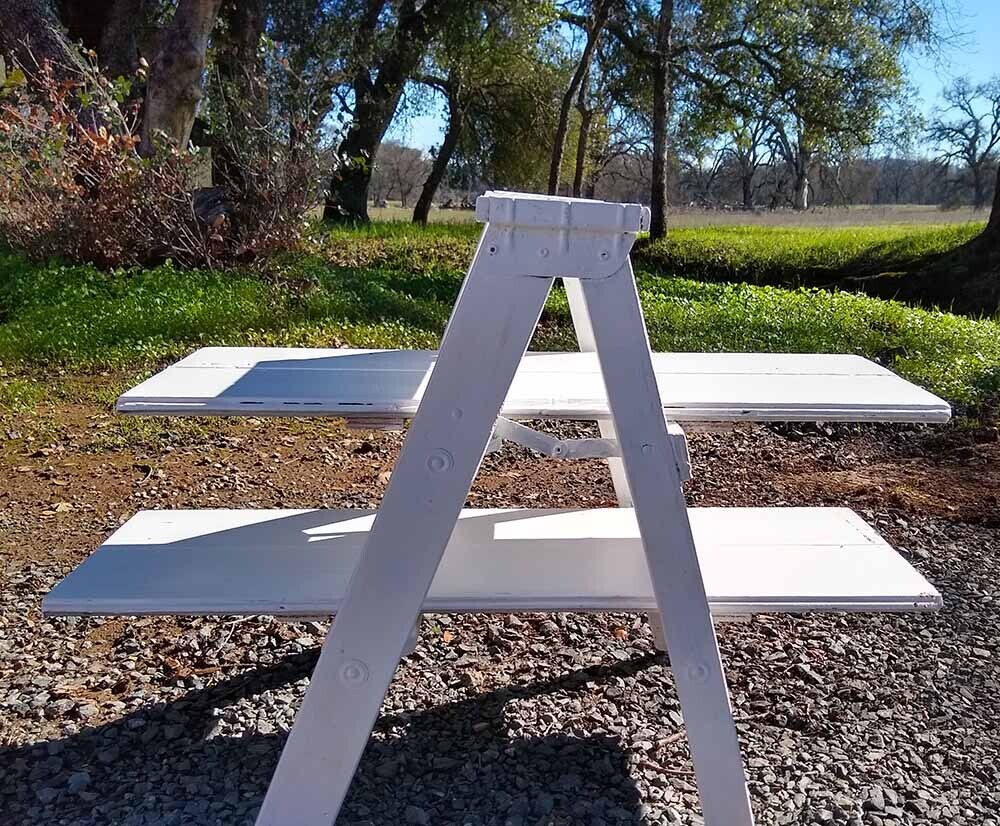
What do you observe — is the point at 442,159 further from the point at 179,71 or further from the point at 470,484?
the point at 470,484

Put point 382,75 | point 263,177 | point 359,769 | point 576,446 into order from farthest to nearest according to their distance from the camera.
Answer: point 382,75, point 263,177, point 359,769, point 576,446

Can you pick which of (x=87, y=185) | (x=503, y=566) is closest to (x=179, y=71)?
(x=87, y=185)

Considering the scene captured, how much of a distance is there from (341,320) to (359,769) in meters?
4.52

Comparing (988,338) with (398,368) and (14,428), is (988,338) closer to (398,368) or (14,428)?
(398,368)

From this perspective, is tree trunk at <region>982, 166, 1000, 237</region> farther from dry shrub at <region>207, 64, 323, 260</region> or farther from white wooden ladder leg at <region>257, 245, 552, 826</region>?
white wooden ladder leg at <region>257, 245, 552, 826</region>

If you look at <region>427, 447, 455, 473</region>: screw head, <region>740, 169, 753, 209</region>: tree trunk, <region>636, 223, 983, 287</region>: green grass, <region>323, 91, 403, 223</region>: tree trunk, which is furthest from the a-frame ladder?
<region>740, 169, 753, 209</region>: tree trunk

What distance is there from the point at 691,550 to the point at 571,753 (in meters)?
0.80

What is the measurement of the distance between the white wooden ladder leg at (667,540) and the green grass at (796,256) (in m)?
9.85

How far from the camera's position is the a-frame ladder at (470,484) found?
4.23 feet

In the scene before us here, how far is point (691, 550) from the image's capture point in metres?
1.46

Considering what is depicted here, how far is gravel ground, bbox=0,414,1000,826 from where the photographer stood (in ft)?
6.01

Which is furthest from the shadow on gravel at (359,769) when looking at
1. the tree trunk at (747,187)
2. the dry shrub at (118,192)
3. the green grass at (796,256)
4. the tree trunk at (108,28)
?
the tree trunk at (747,187)

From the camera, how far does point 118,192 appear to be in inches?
275

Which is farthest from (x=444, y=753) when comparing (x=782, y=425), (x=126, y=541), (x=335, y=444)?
(x=782, y=425)
